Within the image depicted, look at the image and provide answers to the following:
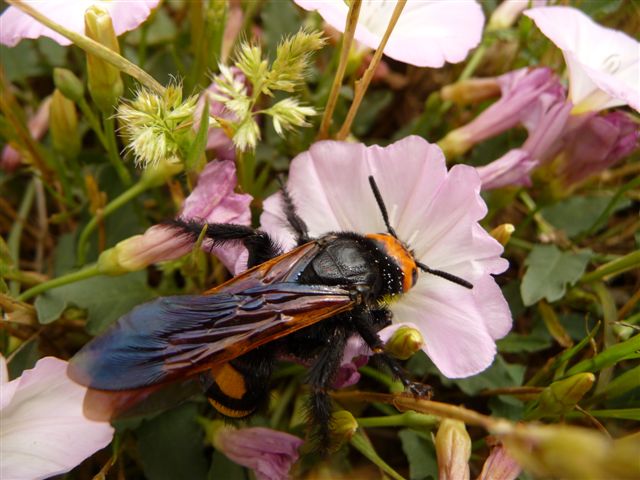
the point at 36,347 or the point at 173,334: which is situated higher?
the point at 173,334

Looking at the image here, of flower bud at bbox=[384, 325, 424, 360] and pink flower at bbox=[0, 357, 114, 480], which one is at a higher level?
flower bud at bbox=[384, 325, 424, 360]

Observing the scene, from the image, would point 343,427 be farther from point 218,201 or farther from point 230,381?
point 218,201

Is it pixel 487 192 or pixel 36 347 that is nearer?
pixel 36 347

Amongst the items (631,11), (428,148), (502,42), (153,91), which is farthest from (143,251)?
(631,11)

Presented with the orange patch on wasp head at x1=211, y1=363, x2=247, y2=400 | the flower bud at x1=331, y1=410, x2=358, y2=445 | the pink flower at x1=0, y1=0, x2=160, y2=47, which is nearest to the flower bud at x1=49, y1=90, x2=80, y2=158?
the pink flower at x1=0, y1=0, x2=160, y2=47

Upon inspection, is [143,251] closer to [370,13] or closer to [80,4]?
[80,4]

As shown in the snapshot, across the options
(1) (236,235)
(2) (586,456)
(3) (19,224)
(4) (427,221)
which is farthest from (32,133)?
(2) (586,456)

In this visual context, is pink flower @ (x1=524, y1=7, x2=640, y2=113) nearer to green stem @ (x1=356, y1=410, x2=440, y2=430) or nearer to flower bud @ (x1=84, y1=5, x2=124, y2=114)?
green stem @ (x1=356, y1=410, x2=440, y2=430)
